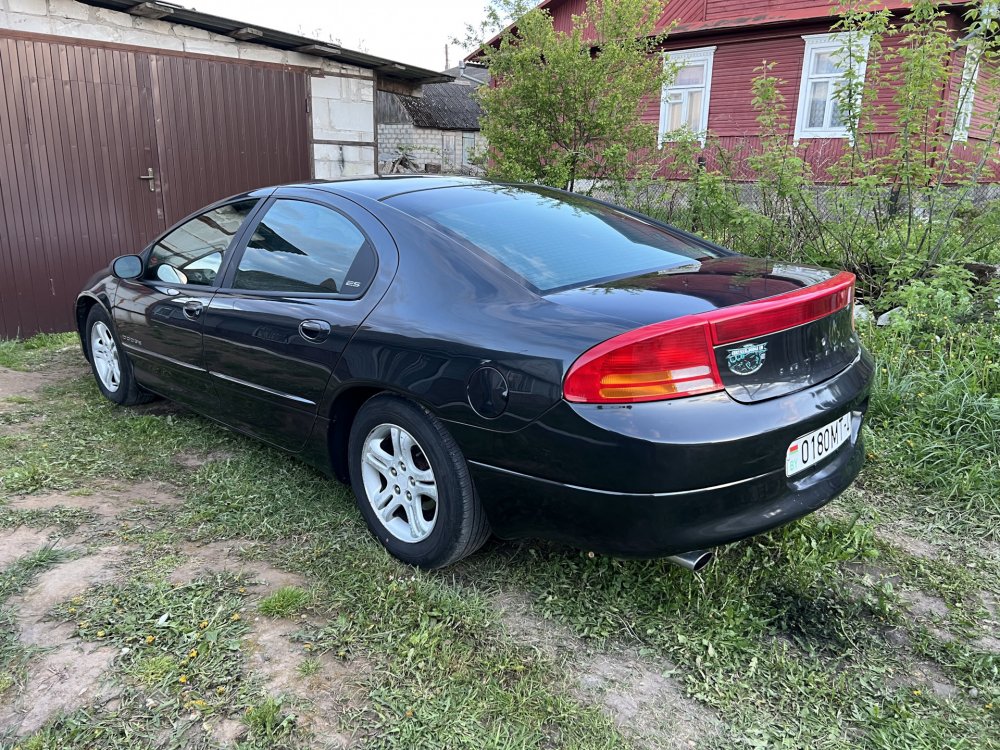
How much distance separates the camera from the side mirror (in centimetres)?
401

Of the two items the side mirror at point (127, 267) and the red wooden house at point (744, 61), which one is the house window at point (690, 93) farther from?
the side mirror at point (127, 267)

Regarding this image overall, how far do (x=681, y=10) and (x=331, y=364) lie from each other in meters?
17.0

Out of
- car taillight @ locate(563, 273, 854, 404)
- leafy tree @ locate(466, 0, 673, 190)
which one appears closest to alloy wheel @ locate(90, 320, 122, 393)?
car taillight @ locate(563, 273, 854, 404)

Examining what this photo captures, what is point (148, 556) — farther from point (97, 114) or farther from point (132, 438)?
point (97, 114)

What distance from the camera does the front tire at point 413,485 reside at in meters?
2.43

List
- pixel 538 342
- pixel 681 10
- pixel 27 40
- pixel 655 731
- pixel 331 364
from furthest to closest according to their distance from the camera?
pixel 681 10
pixel 27 40
pixel 331 364
pixel 538 342
pixel 655 731

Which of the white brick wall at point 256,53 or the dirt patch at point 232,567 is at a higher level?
the white brick wall at point 256,53

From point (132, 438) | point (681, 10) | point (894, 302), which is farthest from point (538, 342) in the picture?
point (681, 10)

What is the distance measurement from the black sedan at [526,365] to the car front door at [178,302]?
1.8 inches

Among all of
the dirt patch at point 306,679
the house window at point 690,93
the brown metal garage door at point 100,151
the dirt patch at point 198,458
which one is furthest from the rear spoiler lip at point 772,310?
the house window at point 690,93

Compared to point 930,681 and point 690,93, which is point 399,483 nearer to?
point 930,681

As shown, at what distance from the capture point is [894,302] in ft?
16.4

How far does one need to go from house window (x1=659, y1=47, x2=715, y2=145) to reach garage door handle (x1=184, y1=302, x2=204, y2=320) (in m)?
14.9

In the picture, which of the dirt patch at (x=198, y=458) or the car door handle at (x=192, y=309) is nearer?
the car door handle at (x=192, y=309)
